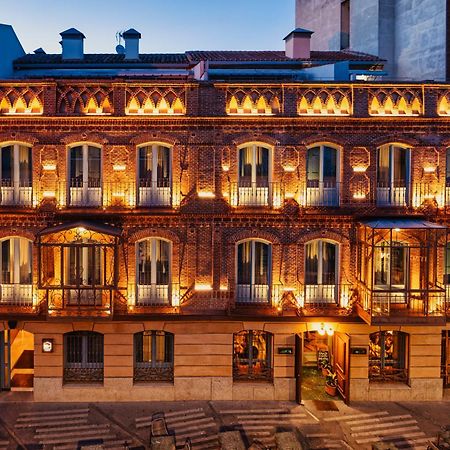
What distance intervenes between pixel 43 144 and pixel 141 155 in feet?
12.0

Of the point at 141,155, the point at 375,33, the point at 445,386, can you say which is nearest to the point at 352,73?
the point at 375,33

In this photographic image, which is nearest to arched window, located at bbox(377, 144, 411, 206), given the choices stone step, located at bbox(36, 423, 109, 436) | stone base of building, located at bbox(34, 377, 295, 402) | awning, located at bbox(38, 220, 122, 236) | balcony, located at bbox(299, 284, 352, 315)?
balcony, located at bbox(299, 284, 352, 315)

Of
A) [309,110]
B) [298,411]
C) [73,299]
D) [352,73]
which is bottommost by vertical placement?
[298,411]

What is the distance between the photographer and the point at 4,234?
17547 mm

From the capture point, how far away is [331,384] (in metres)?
18.5

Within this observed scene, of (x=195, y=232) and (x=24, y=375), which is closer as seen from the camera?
(x=195, y=232)

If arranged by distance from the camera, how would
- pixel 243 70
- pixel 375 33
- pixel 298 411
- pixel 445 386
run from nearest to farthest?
pixel 298 411 < pixel 445 386 < pixel 243 70 < pixel 375 33

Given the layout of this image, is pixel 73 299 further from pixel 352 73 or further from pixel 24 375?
pixel 352 73

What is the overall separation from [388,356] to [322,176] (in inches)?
304

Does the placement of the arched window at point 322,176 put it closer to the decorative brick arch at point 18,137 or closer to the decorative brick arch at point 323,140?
the decorative brick arch at point 323,140

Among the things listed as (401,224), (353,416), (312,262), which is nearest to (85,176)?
(312,262)

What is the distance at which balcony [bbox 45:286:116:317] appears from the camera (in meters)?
16.7

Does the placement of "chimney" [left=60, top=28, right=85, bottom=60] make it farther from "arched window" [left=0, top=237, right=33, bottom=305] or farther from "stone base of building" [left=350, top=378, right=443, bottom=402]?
"stone base of building" [left=350, top=378, right=443, bottom=402]

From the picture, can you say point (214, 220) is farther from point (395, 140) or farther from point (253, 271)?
point (395, 140)
